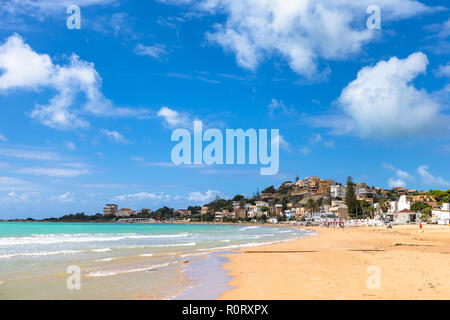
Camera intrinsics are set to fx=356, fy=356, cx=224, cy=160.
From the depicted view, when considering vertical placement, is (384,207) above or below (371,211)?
above

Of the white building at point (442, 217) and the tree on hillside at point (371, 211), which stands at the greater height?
the white building at point (442, 217)

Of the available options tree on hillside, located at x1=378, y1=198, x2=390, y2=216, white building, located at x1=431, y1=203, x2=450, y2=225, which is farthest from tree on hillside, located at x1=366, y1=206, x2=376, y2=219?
white building, located at x1=431, y1=203, x2=450, y2=225

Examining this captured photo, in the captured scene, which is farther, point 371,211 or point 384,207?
point 371,211

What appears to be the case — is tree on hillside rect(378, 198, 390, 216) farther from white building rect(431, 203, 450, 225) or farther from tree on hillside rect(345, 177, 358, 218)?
white building rect(431, 203, 450, 225)

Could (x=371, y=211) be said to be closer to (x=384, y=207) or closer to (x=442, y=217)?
(x=384, y=207)

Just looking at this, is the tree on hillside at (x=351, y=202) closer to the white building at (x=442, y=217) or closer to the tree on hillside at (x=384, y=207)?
the tree on hillside at (x=384, y=207)

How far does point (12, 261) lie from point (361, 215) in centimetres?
12386

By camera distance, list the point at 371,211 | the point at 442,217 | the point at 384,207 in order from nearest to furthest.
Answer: the point at 442,217 → the point at 384,207 → the point at 371,211

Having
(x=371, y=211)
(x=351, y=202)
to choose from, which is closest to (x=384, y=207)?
(x=371, y=211)

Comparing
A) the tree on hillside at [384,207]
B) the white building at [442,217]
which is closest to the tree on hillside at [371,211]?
the tree on hillside at [384,207]
